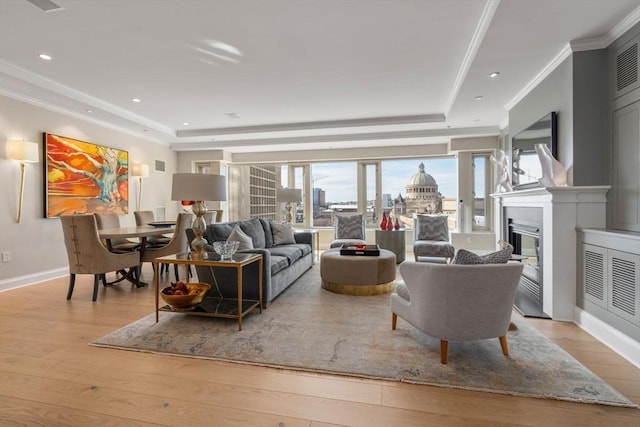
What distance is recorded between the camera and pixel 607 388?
1877 mm

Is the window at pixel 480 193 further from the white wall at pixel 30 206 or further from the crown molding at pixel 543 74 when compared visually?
the white wall at pixel 30 206

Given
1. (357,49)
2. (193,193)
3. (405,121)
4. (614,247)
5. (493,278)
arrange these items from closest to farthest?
(493,278) → (614,247) → (193,193) → (357,49) → (405,121)

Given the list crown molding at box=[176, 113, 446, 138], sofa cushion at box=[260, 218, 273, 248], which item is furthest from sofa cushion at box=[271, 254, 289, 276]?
crown molding at box=[176, 113, 446, 138]

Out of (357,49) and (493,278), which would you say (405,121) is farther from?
(493,278)

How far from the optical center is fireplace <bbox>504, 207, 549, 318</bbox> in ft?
10.8

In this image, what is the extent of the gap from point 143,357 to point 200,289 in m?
0.72

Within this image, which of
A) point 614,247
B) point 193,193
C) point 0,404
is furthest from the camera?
point 193,193

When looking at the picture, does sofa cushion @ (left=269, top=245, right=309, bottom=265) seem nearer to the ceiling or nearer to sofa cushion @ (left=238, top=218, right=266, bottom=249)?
sofa cushion @ (left=238, top=218, right=266, bottom=249)

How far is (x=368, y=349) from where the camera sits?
2.37 meters

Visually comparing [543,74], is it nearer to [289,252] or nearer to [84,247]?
[289,252]

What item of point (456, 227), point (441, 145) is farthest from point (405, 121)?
point (456, 227)

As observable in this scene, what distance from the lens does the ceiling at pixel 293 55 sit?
2592 mm

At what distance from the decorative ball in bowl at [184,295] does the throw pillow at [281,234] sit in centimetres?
188

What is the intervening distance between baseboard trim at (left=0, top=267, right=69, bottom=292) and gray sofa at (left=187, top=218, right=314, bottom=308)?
269cm
